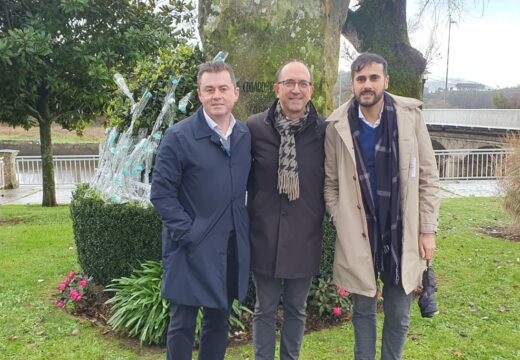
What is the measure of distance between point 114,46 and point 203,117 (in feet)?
20.4

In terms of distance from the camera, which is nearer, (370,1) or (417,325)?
(417,325)

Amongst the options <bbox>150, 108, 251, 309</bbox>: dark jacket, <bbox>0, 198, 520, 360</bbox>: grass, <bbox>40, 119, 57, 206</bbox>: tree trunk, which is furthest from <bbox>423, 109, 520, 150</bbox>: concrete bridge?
<bbox>150, 108, 251, 309</bbox>: dark jacket

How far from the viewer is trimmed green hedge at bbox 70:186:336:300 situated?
4.05 meters

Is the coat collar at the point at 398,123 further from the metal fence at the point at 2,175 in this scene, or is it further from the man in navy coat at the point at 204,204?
the metal fence at the point at 2,175

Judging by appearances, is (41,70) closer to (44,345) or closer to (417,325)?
(44,345)

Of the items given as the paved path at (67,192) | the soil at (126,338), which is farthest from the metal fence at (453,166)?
the soil at (126,338)

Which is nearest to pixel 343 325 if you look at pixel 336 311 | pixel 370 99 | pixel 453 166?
pixel 336 311

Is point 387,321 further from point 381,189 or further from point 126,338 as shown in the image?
point 126,338

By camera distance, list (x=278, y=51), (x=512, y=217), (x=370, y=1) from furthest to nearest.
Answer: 1. (x=370, y=1)
2. (x=512, y=217)
3. (x=278, y=51)

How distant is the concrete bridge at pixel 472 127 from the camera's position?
21.7m

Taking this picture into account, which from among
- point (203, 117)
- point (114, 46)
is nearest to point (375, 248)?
point (203, 117)

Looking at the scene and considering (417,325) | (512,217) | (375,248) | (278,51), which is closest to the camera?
(375,248)

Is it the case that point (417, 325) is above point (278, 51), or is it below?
below

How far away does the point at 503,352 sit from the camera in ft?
11.9
